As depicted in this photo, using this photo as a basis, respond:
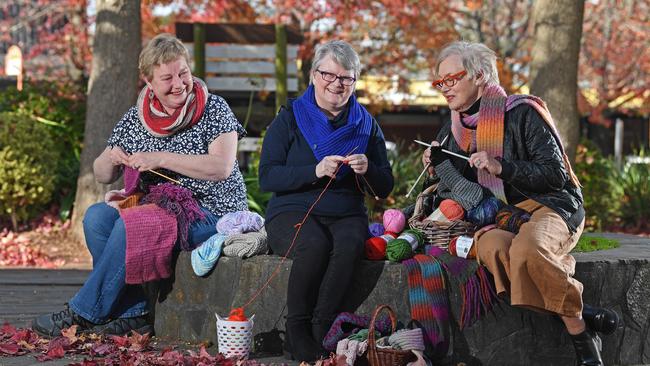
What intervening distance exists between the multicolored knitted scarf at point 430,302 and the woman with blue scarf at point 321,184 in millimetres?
304

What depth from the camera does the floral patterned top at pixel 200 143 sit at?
5.78m

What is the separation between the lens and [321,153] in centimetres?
533

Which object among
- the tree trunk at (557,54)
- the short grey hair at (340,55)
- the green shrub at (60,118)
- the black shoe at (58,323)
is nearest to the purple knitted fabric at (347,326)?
the short grey hair at (340,55)

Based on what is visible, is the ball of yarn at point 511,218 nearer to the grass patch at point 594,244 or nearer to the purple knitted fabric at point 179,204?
the grass patch at point 594,244

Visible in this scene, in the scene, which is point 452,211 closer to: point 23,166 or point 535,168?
point 535,168

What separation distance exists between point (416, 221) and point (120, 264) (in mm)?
1552

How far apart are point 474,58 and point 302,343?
1.62 metres

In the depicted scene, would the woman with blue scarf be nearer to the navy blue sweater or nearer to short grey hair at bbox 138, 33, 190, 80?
the navy blue sweater

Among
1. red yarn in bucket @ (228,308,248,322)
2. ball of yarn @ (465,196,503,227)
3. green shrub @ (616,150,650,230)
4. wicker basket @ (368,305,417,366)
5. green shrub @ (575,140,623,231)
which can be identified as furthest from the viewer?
green shrub @ (616,150,650,230)

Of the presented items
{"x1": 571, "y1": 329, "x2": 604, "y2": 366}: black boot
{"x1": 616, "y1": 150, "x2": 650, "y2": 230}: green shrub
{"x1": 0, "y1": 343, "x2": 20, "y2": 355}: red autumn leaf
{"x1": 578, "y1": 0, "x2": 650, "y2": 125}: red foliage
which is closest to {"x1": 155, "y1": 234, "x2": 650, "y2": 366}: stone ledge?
{"x1": 571, "y1": 329, "x2": 604, "y2": 366}: black boot

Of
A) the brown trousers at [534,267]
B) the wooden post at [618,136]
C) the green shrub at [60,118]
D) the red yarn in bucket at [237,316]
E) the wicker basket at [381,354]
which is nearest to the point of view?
the wicker basket at [381,354]

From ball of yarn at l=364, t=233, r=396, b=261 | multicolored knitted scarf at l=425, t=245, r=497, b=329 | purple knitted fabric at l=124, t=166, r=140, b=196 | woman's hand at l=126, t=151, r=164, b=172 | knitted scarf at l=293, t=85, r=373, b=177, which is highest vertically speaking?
knitted scarf at l=293, t=85, r=373, b=177

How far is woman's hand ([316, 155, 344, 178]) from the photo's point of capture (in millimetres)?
5062

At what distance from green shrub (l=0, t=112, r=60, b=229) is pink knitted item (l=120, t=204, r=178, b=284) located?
19.1 ft
